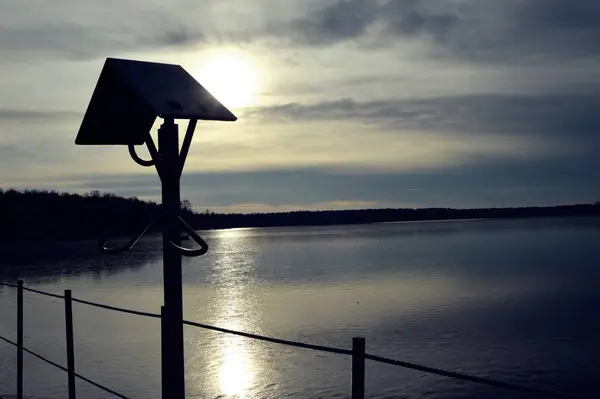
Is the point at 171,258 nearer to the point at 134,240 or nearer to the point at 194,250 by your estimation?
the point at 134,240

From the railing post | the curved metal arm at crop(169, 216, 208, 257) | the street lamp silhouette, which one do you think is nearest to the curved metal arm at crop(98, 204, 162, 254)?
the street lamp silhouette

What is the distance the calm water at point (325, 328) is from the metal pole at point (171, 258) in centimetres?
1593

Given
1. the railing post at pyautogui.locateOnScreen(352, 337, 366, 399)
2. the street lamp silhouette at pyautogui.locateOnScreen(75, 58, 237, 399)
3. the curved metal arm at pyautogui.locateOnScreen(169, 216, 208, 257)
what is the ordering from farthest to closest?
the street lamp silhouette at pyautogui.locateOnScreen(75, 58, 237, 399) < the curved metal arm at pyautogui.locateOnScreen(169, 216, 208, 257) < the railing post at pyautogui.locateOnScreen(352, 337, 366, 399)

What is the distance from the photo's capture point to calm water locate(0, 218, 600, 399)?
78.4 ft

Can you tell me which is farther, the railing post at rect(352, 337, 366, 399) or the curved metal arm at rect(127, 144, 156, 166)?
the curved metal arm at rect(127, 144, 156, 166)

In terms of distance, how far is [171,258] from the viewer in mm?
5863

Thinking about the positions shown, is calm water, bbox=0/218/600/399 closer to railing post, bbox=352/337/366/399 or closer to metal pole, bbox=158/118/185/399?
Result: metal pole, bbox=158/118/185/399

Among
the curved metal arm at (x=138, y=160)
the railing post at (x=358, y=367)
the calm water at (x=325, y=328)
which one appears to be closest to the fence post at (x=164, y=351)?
the curved metal arm at (x=138, y=160)

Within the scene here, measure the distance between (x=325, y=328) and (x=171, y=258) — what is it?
30.2 metres

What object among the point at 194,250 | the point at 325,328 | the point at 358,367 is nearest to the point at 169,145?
the point at 194,250

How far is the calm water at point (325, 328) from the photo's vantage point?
78.4 ft

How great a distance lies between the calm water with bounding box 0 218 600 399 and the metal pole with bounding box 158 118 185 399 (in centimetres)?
1593

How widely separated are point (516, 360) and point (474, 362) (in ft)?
6.58

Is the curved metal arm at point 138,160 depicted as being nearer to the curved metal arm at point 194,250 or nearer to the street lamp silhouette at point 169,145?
the street lamp silhouette at point 169,145
